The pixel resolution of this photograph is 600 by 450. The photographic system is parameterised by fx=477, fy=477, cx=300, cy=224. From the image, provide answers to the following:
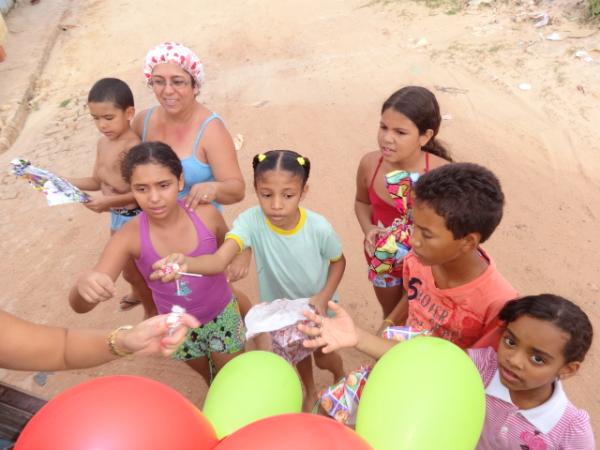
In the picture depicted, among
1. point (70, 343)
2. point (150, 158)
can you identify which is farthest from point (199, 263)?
point (70, 343)

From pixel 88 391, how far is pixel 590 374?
300cm

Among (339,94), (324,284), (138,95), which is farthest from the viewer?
(138,95)

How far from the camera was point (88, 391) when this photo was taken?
1346 millimetres

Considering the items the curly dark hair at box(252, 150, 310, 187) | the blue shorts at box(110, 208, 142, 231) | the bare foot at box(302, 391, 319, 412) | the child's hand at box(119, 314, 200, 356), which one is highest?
the curly dark hair at box(252, 150, 310, 187)

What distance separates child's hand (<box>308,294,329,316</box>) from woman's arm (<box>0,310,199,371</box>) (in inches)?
31.6

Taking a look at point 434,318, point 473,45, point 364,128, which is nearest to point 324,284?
point 434,318

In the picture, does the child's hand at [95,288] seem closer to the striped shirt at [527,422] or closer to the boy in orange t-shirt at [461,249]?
the boy in orange t-shirt at [461,249]

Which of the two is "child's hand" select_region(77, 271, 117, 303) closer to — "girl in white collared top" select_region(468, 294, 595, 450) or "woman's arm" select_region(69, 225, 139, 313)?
"woman's arm" select_region(69, 225, 139, 313)

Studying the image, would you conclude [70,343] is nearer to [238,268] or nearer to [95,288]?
[95,288]

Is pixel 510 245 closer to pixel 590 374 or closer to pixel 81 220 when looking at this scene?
pixel 590 374

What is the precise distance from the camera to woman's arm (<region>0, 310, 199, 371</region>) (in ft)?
5.40

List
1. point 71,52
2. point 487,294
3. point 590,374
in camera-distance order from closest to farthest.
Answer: point 487,294 < point 590,374 < point 71,52

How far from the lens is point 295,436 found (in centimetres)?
118

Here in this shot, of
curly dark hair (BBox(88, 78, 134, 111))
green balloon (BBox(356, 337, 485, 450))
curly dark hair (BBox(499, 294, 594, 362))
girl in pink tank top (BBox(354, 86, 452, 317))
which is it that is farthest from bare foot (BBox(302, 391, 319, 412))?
curly dark hair (BBox(88, 78, 134, 111))
